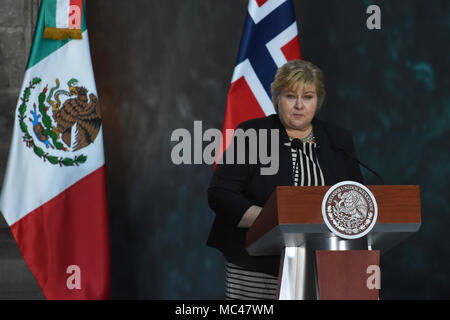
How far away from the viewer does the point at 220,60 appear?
3770 millimetres

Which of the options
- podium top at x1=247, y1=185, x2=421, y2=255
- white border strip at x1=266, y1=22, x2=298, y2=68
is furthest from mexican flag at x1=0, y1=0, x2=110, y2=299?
podium top at x1=247, y1=185, x2=421, y2=255

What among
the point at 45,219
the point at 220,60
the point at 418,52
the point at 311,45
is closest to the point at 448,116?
the point at 418,52

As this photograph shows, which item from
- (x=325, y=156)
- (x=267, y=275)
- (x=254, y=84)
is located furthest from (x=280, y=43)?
(x=267, y=275)

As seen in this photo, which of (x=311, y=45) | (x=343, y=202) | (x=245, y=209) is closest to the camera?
(x=343, y=202)

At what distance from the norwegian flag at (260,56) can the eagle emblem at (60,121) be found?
78 cm

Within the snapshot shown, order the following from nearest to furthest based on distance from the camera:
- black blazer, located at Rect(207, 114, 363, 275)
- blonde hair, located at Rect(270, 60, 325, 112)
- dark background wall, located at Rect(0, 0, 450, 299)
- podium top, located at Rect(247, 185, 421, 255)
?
1. podium top, located at Rect(247, 185, 421, 255)
2. black blazer, located at Rect(207, 114, 363, 275)
3. blonde hair, located at Rect(270, 60, 325, 112)
4. dark background wall, located at Rect(0, 0, 450, 299)

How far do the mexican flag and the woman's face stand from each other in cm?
→ 150

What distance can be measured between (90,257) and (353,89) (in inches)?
74.9

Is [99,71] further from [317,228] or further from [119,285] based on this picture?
[317,228]

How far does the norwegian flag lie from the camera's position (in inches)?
125

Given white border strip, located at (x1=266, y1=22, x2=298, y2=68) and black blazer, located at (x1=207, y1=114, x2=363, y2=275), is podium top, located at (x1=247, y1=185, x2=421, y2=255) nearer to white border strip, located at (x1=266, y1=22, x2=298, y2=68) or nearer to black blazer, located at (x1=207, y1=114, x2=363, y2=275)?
black blazer, located at (x1=207, y1=114, x2=363, y2=275)

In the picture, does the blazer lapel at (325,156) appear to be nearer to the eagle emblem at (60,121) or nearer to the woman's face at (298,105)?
the woman's face at (298,105)

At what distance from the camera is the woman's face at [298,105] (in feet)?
6.73

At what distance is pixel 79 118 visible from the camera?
322cm
